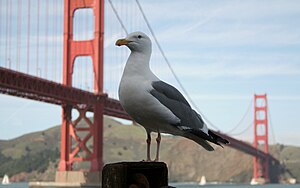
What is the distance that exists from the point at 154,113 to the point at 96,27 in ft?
120

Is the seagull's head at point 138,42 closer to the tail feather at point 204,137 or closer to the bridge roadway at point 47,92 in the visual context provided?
the tail feather at point 204,137

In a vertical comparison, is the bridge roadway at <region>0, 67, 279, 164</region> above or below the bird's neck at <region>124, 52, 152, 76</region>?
above

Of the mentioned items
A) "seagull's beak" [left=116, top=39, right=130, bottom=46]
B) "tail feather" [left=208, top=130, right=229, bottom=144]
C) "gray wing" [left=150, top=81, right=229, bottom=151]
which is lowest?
"tail feather" [left=208, top=130, right=229, bottom=144]

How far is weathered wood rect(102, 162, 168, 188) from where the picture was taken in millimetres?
2588

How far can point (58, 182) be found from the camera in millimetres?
38438

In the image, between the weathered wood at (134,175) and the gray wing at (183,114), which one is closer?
the weathered wood at (134,175)

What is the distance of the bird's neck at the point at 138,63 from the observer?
3.27 m

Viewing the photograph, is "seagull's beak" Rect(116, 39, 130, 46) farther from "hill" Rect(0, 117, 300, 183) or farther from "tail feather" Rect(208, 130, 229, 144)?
"hill" Rect(0, 117, 300, 183)

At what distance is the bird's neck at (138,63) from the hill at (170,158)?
113872 mm

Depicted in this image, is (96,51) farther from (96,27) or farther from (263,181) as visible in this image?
(263,181)

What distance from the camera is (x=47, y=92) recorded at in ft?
118

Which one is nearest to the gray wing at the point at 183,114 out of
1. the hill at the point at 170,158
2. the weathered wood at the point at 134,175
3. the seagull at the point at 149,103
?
the seagull at the point at 149,103

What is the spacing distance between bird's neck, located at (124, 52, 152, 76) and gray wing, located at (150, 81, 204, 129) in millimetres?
94

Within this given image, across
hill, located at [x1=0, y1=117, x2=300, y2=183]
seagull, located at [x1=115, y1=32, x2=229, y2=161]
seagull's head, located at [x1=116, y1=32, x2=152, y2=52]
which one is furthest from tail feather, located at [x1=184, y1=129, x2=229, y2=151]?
hill, located at [x1=0, y1=117, x2=300, y2=183]
